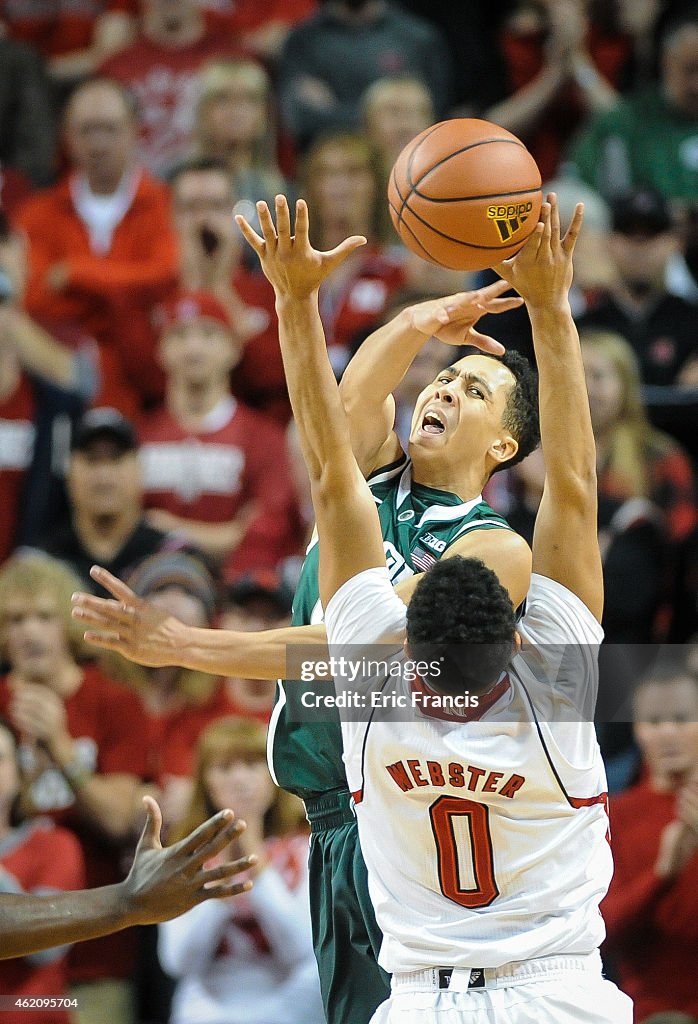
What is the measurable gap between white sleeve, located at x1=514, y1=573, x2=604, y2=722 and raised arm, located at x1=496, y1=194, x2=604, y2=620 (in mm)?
53

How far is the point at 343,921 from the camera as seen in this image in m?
4.80

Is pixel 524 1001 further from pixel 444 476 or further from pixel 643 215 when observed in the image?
pixel 643 215

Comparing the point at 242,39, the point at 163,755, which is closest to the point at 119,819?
the point at 163,755

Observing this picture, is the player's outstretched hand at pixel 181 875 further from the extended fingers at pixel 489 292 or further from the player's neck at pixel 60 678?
the player's neck at pixel 60 678

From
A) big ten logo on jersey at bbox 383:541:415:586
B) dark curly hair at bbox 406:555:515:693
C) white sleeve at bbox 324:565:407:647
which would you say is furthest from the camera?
big ten logo on jersey at bbox 383:541:415:586

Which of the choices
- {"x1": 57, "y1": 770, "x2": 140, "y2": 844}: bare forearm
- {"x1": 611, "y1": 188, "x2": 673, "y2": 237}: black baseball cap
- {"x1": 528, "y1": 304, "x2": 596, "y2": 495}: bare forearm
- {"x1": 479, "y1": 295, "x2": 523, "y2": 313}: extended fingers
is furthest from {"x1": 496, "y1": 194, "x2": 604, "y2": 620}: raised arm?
{"x1": 611, "y1": 188, "x2": 673, "y2": 237}: black baseball cap

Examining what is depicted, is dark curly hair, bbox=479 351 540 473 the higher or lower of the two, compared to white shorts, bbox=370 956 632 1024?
higher

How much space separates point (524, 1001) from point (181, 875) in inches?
37.4

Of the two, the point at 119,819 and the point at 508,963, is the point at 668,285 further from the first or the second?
the point at 508,963

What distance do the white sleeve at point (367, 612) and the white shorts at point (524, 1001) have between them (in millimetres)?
869

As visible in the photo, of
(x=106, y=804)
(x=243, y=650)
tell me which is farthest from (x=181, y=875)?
(x=106, y=804)

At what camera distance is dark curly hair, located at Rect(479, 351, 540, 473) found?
16.2ft

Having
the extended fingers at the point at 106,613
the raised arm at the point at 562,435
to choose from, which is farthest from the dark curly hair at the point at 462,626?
the extended fingers at the point at 106,613

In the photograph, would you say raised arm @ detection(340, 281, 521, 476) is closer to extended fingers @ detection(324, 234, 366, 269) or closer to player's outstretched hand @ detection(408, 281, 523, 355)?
player's outstretched hand @ detection(408, 281, 523, 355)
